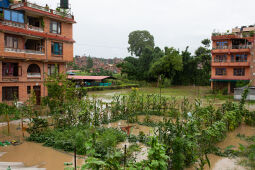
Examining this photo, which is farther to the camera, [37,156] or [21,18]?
[21,18]

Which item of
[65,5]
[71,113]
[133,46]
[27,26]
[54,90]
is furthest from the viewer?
[133,46]

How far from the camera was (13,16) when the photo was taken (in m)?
18.5

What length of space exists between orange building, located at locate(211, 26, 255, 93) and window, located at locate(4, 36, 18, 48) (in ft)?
87.1

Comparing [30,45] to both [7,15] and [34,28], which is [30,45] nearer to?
[34,28]

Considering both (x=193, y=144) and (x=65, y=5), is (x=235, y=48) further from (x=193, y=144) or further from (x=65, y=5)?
(x=193, y=144)

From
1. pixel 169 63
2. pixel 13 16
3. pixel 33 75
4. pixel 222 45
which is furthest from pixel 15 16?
pixel 169 63

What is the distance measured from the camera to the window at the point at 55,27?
70.4 feet

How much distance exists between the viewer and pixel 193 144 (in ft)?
22.3

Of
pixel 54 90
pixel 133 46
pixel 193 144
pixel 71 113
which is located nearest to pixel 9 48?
pixel 54 90

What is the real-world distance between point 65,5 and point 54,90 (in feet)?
40.3

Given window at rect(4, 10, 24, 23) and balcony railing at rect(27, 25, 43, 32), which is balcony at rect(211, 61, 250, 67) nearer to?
balcony railing at rect(27, 25, 43, 32)

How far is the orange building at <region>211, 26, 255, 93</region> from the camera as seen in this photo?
30.9m

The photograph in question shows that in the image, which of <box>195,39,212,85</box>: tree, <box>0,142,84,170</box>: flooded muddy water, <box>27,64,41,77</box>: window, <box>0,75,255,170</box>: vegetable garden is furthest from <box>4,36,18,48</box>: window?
<box>195,39,212,85</box>: tree

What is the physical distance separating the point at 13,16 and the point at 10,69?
4.42 m
